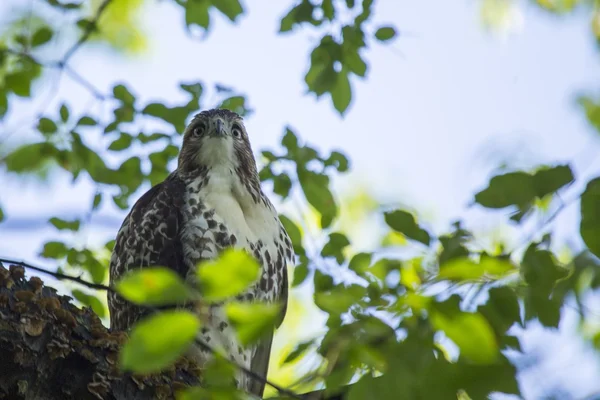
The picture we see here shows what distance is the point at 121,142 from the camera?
5652mm

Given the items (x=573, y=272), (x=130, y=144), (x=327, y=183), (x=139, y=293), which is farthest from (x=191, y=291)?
(x=130, y=144)

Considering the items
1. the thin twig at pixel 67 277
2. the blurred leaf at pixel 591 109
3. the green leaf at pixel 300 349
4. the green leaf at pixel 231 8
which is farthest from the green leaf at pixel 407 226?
the green leaf at pixel 231 8

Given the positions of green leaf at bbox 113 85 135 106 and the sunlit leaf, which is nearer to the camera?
the sunlit leaf

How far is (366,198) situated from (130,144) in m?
6.81

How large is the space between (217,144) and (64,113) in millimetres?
→ 1059

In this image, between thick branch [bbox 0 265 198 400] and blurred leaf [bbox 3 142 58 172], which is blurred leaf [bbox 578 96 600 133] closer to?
thick branch [bbox 0 265 198 400]

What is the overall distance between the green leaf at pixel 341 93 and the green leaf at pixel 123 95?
59.8 inches

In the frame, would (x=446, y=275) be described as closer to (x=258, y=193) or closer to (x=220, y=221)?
(x=220, y=221)

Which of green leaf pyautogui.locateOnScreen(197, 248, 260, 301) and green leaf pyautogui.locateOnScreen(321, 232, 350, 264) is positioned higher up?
green leaf pyautogui.locateOnScreen(197, 248, 260, 301)

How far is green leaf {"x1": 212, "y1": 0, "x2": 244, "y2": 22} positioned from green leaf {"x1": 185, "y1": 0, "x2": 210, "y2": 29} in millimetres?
180

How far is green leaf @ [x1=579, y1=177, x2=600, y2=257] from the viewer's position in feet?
6.91

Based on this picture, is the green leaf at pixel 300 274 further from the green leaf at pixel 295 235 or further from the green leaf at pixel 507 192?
the green leaf at pixel 507 192

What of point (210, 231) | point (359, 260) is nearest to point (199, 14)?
point (210, 231)

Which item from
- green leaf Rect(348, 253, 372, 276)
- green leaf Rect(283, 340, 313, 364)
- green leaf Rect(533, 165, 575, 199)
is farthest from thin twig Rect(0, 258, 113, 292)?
green leaf Rect(348, 253, 372, 276)
